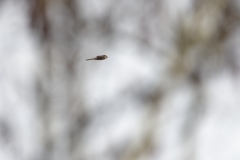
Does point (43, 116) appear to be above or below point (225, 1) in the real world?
below

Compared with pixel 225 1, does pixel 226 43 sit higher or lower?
lower

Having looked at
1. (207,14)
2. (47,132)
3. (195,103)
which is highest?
(207,14)

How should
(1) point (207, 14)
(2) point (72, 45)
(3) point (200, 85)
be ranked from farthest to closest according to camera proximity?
1. (2) point (72, 45)
2. (3) point (200, 85)
3. (1) point (207, 14)

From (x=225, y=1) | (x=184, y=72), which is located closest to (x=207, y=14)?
(x=225, y=1)

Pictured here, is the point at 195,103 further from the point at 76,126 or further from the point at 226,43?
the point at 76,126

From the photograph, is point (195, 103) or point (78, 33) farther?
point (78, 33)

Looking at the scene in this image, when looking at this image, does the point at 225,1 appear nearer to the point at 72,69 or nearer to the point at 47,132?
the point at 72,69

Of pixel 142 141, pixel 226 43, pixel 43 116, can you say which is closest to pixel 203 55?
pixel 226 43

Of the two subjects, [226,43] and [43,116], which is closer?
[226,43]

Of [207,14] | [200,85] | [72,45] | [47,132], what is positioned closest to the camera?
[207,14]
